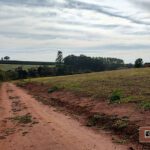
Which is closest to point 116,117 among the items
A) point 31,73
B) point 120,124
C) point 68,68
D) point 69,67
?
point 120,124

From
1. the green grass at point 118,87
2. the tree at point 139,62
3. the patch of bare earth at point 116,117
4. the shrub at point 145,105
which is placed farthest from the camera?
the tree at point 139,62

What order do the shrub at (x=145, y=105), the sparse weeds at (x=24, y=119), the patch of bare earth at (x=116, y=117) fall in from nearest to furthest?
1. the patch of bare earth at (x=116, y=117)
2. the shrub at (x=145, y=105)
3. the sparse weeds at (x=24, y=119)

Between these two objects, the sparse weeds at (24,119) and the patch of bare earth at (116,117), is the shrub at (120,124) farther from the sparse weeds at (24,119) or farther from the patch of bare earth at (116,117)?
the sparse weeds at (24,119)

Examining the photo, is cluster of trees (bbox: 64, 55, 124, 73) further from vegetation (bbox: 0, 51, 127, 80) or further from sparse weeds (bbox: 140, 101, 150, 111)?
sparse weeds (bbox: 140, 101, 150, 111)

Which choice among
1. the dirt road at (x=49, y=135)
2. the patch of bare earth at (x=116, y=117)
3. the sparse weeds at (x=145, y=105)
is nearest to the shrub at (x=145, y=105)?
the sparse weeds at (x=145, y=105)

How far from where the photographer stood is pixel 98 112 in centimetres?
1812

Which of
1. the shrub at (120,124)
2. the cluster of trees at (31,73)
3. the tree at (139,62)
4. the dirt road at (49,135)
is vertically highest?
the tree at (139,62)

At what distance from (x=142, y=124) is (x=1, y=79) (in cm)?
10071

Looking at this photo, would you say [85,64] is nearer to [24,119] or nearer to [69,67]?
[69,67]

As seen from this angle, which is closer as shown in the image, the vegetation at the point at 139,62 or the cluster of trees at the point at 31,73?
the vegetation at the point at 139,62

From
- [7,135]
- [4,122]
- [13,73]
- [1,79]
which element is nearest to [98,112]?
[4,122]

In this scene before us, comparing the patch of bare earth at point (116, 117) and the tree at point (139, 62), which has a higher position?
the tree at point (139, 62)

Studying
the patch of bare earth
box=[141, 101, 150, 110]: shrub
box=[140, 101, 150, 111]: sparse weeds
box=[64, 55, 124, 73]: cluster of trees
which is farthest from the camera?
box=[64, 55, 124, 73]: cluster of trees

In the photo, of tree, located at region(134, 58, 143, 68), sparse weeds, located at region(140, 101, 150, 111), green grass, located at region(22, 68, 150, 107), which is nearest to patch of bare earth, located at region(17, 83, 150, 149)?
sparse weeds, located at region(140, 101, 150, 111)
